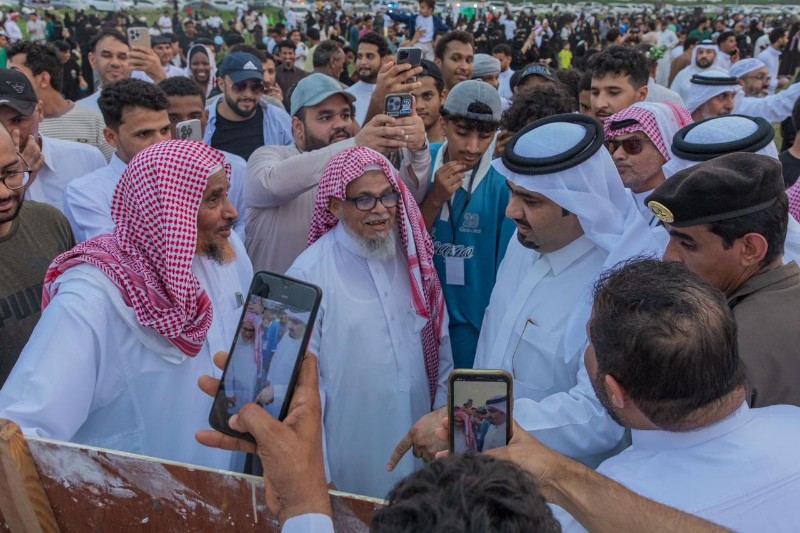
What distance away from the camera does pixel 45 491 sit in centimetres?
162

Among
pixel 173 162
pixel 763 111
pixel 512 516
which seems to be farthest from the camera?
pixel 763 111

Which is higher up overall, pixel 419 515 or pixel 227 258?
pixel 419 515

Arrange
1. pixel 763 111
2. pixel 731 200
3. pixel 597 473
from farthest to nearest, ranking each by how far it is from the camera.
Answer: pixel 763 111 < pixel 731 200 < pixel 597 473

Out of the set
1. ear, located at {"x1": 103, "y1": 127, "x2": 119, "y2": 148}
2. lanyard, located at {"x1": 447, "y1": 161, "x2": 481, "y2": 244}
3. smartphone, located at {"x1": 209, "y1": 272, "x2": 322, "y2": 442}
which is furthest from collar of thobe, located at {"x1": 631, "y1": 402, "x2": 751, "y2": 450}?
ear, located at {"x1": 103, "y1": 127, "x2": 119, "y2": 148}

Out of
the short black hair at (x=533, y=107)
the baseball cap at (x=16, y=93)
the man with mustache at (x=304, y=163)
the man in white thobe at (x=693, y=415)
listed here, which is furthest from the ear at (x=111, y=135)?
the man in white thobe at (x=693, y=415)

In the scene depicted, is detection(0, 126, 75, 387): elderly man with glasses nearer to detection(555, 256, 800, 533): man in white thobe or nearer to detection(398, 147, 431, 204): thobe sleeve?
detection(398, 147, 431, 204): thobe sleeve

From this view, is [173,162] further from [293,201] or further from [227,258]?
[293,201]

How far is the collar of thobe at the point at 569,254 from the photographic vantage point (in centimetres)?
247

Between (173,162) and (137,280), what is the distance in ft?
1.42

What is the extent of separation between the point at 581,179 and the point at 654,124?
116 cm

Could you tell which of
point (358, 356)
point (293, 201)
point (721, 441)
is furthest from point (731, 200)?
point (293, 201)

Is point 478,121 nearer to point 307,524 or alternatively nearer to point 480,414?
point 480,414

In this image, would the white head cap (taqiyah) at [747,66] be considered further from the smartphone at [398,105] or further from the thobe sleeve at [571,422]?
Result: the thobe sleeve at [571,422]

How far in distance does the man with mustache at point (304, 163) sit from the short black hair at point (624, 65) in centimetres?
179
